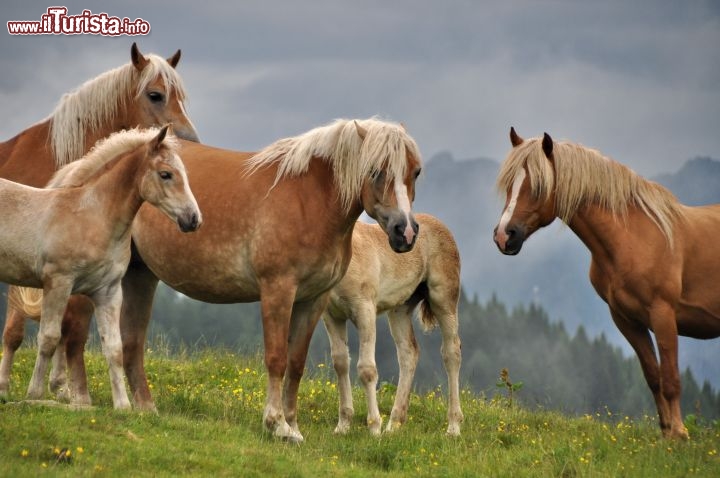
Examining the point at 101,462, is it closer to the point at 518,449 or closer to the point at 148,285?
the point at 148,285

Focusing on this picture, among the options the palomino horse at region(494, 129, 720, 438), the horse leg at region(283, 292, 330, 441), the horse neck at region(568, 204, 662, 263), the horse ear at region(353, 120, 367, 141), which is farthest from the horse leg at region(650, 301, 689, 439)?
the horse ear at region(353, 120, 367, 141)

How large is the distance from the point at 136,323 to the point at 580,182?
190 inches

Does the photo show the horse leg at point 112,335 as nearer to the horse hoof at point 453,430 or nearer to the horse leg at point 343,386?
the horse leg at point 343,386

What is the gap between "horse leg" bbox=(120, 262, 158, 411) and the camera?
33.8ft

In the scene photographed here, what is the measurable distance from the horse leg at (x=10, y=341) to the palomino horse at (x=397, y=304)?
10.5 ft

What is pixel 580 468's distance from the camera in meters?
8.70

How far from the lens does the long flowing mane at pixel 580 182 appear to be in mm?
10508

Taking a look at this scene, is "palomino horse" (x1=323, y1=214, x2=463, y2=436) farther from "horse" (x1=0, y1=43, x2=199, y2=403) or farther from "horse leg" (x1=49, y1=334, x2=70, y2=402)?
"horse leg" (x1=49, y1=334, x2=70, y2=402)

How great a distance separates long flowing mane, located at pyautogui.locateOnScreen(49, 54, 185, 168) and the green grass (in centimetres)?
283

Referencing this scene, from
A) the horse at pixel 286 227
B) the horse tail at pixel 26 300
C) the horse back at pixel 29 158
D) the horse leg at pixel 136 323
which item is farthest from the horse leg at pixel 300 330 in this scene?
the horse back at pixel 29 158

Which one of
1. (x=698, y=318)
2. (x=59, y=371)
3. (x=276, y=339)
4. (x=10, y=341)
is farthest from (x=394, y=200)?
(x=10, y=341)

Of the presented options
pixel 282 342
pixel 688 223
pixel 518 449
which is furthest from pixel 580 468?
pixel 688 223

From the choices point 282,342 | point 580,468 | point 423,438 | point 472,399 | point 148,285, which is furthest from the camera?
point 472,399

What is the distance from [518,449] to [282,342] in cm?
254
